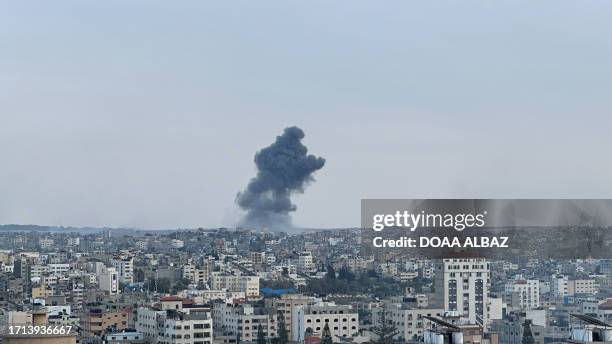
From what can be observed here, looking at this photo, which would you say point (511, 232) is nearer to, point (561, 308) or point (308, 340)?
point (561, 308)

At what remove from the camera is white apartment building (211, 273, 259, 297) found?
2004 inches

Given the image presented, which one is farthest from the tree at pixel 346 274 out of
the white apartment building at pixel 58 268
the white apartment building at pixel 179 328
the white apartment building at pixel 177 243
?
the white apartment building at pixel 177 243

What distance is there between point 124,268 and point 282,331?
25260mm

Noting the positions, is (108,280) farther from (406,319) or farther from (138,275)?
(406,319)

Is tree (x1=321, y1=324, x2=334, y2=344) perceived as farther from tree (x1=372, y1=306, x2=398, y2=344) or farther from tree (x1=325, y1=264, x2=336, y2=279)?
tree (x1=325, y1=264, x2=336, y2=279)

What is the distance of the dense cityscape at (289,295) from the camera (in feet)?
106

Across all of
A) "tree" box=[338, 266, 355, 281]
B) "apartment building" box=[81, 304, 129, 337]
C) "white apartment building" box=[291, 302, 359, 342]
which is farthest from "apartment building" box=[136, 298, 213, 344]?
"tree" box=[338, 266, 355, 281]

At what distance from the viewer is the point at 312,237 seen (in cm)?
7481

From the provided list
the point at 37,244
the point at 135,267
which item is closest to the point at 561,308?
the point at 135,267

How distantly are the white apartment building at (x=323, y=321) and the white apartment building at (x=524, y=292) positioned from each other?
9.60m

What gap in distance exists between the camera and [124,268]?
58.8 metres

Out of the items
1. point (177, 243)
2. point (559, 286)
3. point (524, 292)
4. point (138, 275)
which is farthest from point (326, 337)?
point (177, 243)

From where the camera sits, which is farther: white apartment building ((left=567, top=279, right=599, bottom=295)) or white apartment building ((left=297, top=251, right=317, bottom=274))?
white apartment building ((left=297, top=251, right=317, bottom=274))

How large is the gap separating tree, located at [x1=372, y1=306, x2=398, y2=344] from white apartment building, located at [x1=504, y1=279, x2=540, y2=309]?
8.79 m
